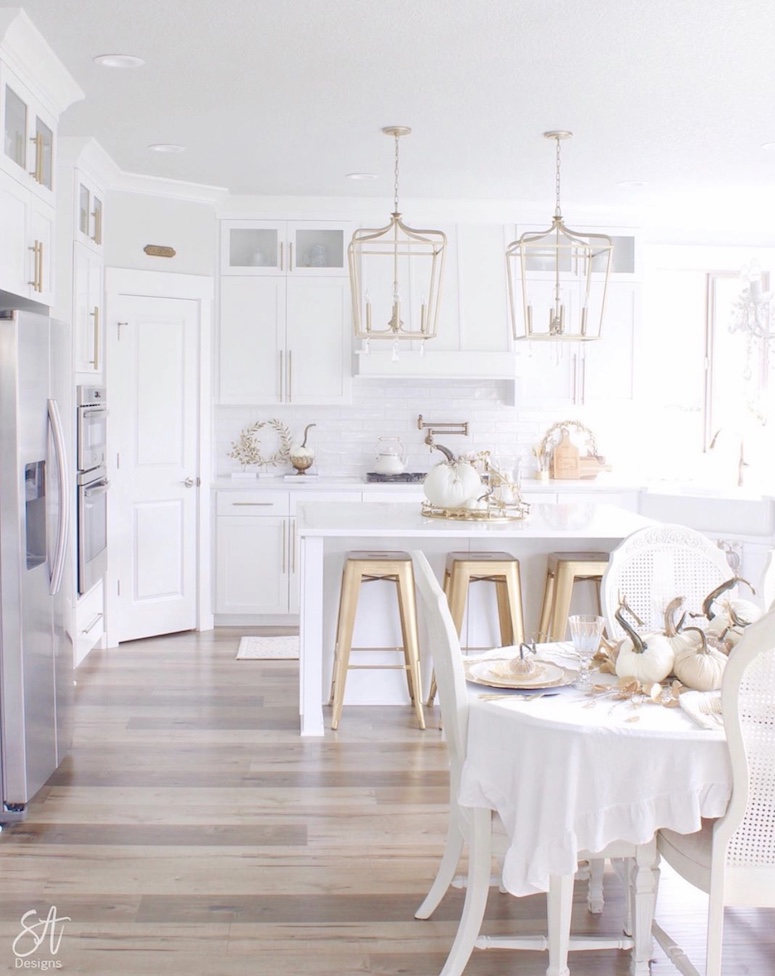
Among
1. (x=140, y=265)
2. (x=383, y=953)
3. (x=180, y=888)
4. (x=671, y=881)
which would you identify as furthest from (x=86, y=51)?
(x=671, y=881)

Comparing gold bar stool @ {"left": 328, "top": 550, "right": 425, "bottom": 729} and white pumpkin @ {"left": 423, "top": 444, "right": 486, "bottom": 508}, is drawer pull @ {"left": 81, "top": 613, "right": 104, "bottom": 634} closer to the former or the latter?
gold bar stool @ {"left": 328, "top": 550, "right": 425, "bottom": 729}

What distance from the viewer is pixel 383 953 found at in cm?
267

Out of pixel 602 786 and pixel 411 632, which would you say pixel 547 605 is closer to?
pixel 411 632

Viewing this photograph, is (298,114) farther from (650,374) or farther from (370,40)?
(650,374)

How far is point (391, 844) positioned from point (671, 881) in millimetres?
852

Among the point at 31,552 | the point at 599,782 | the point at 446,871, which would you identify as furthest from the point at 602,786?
the point at 31,552

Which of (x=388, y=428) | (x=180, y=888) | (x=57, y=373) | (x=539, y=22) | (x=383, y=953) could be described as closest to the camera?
(x=383, y=953)

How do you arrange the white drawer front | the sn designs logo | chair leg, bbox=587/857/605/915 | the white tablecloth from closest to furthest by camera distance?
1. the white tablecloth
2. the sn designs logo
3. chair leg, bbox=587/857/605/915
4. the white drawer front

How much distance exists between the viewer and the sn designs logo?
103 inches

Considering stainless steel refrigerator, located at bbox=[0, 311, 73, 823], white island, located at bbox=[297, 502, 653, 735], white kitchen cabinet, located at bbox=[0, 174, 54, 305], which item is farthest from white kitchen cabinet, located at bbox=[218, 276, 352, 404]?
stainless steel refrigerator, located at bbox=[0, 311, 73, 823]

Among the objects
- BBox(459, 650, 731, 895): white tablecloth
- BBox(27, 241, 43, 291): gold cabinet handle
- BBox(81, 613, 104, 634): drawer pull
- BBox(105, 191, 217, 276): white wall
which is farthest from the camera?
BBox(105, 191, 217, 276): white wall

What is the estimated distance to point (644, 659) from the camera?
8.19ft

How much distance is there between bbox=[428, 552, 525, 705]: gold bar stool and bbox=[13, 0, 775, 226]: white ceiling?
1939mm

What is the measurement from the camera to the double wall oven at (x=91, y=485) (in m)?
5.20
